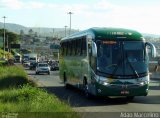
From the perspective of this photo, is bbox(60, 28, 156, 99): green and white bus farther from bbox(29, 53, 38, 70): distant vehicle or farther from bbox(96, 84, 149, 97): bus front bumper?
bbox(29, 53, 38, 70): distant vehicle

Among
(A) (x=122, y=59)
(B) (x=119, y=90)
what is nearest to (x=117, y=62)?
(A) (x=122, y=59)

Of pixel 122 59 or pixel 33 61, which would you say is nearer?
pixel 122 59

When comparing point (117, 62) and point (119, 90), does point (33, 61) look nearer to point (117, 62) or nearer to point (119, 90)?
point (117, 62)

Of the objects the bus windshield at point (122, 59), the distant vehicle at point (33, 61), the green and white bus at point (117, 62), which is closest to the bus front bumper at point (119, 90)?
the green and white bus at point (117, 62)

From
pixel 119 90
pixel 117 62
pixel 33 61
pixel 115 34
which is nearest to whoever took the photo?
pixel 119 90

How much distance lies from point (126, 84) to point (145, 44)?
2032 mm

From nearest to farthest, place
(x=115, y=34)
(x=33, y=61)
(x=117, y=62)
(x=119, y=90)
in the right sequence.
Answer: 1. (x=119, y=90)
2. (x=117, y=62)
3. (x=115, y=34)
4. (x=33, y=61)

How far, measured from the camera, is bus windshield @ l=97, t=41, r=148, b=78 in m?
19.9

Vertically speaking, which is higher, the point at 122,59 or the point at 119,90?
the point at 122,59

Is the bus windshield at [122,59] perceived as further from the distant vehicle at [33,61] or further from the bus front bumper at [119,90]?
the distant vehicle at [33,61]

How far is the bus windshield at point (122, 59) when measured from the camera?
19922 millimetres

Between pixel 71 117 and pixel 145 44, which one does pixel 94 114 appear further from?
pixel 145 44

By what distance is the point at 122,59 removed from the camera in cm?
2000

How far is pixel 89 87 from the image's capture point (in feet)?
70.6
